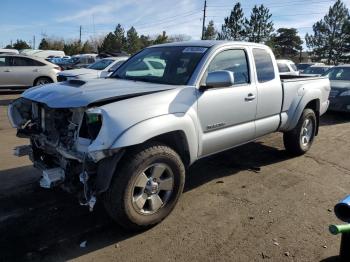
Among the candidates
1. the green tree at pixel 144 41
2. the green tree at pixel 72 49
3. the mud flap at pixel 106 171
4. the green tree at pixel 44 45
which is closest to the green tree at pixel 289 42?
the green tree at pixel 144 41

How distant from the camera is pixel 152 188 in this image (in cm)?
396

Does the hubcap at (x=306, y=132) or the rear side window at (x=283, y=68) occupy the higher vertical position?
the rear side window at (x=283, y=68)

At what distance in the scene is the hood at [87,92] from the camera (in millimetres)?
3725

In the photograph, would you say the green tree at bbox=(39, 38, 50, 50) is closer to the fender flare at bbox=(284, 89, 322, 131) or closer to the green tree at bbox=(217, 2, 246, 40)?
the green tree at bbox=(217, 2, 246, 40)

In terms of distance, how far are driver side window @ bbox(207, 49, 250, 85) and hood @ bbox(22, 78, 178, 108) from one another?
0.82 metres

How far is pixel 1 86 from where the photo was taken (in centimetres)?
1507

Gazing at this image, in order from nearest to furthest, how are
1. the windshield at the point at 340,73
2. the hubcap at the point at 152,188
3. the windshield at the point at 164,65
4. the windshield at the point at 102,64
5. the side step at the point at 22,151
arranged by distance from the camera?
the hubcap at the point at 152,188, the side step at the point at 22,151, the windshield at the point at 164,65, the windshield at the point at 340,73, the windshield at the point at 102,64

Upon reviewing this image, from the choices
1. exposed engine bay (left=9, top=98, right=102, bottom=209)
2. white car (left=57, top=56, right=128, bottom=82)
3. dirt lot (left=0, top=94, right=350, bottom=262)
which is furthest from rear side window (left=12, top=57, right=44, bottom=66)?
exposed engine bay (left=9, top=98, right=102, bottom=209)

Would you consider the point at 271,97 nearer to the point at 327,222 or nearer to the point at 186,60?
the point at 186,60

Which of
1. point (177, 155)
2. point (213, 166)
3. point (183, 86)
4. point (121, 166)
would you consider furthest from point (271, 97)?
point (121, 166)

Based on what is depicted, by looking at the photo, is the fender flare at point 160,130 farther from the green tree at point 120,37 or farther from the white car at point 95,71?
the green tree at point 120,37

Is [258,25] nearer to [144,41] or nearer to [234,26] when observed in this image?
[234,26]

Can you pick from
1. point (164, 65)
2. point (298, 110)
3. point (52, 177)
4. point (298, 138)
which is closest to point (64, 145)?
point (52, 177)

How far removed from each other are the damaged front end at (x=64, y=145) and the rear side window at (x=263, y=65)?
2.77 meters
